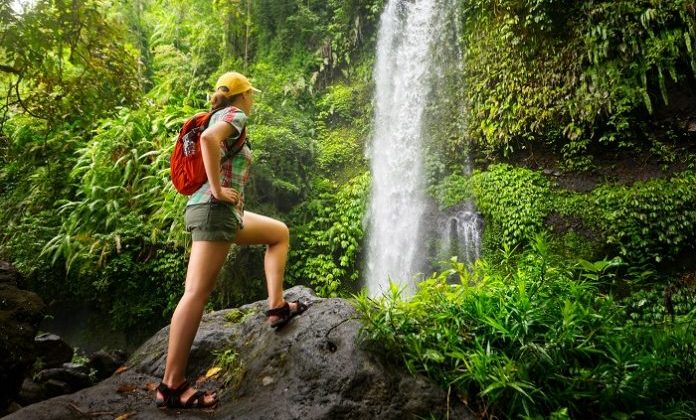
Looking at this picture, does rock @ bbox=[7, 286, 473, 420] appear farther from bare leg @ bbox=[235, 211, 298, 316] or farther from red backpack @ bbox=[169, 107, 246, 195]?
red backpack @ bbox=[169, 107, 246, 195]

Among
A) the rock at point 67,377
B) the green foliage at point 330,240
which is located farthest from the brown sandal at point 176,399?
the green foliage at point 330,240

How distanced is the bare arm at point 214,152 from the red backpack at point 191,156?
157 millimetres

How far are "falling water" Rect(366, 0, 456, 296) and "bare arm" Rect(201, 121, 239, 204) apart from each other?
17.3 ft

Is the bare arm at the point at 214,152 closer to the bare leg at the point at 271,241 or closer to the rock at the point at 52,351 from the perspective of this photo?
the bare leg at the point at 271,241

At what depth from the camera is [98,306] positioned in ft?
25.3

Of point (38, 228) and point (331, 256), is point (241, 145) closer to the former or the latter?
point (331, 256)

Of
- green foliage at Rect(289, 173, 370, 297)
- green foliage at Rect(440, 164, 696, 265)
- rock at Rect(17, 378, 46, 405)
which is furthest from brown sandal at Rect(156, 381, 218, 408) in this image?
green foliage at Rect(440, 164, 696, 265)

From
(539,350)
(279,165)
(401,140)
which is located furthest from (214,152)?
(401,140)

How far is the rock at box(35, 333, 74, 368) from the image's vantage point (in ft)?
17.9

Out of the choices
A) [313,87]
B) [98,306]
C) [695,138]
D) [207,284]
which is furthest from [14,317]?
[695,138]

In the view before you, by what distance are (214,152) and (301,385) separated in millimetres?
1432

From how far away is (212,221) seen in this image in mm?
2412

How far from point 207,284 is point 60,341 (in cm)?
489

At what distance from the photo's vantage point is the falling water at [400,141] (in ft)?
25.5
